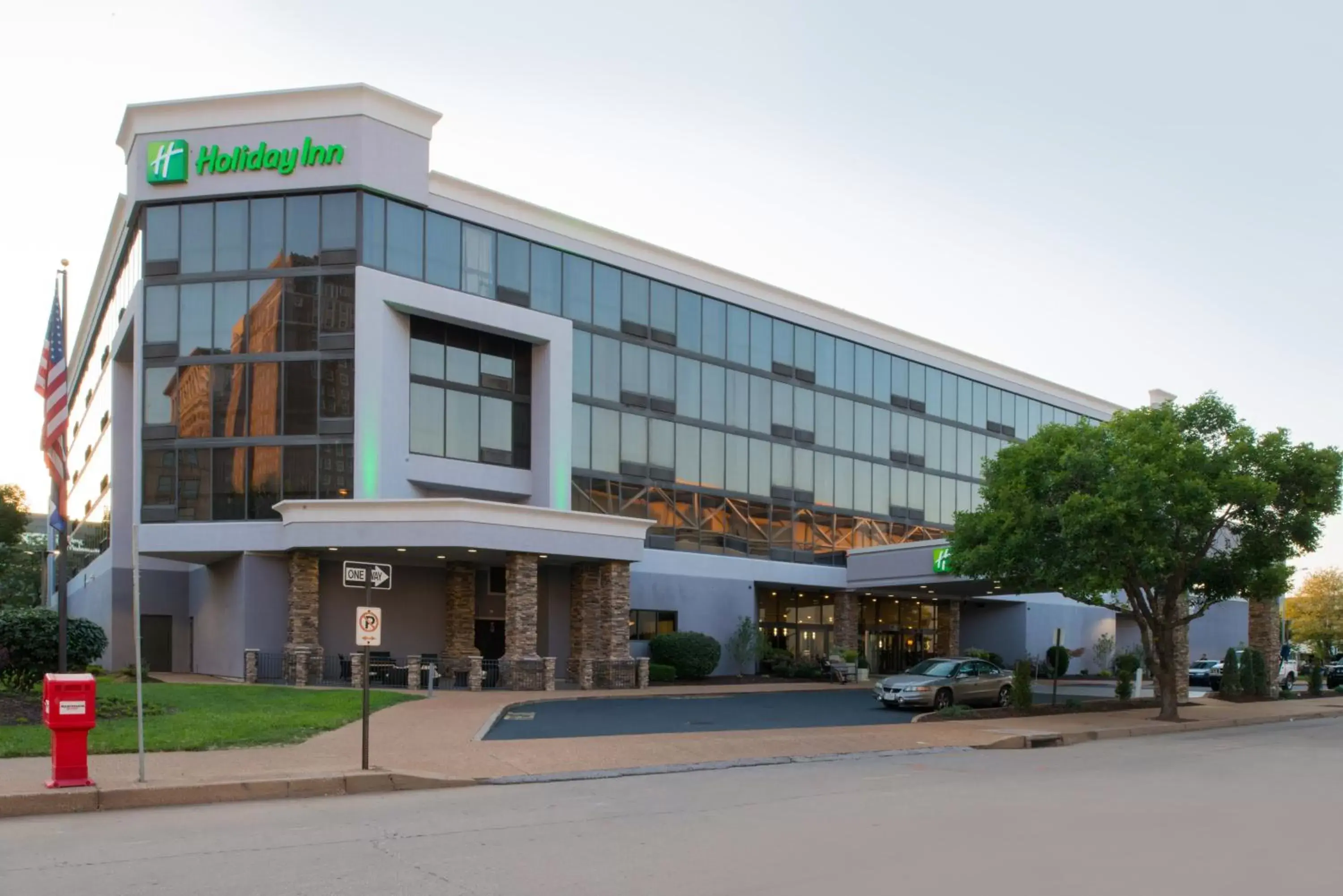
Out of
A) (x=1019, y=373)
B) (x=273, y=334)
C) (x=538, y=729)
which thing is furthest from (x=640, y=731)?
(x=1019, y=373)

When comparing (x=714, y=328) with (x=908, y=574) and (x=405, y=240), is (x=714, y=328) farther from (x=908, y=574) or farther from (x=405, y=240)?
(x=405, y=240)

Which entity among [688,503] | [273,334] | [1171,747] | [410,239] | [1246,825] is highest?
[410,239]

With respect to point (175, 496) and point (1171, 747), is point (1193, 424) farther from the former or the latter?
point (175, 496)

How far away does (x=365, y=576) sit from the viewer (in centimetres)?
1603

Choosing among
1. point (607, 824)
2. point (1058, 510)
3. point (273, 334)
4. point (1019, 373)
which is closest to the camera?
point (607, 824)

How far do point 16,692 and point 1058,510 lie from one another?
22.4 meters

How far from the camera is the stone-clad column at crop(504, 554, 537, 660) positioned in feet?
111

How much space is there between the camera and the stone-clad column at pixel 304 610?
33969 millimetres

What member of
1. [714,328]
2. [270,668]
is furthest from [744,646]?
[270,668]

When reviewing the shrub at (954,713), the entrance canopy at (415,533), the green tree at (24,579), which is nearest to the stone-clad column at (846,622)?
the entrance canopy at (415,533)

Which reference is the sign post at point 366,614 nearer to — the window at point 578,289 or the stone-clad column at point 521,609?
the stone-clad column at point 521,609

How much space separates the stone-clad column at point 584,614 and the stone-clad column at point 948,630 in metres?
22.7

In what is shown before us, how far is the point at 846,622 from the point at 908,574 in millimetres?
5246

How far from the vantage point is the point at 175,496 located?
3666 cm
